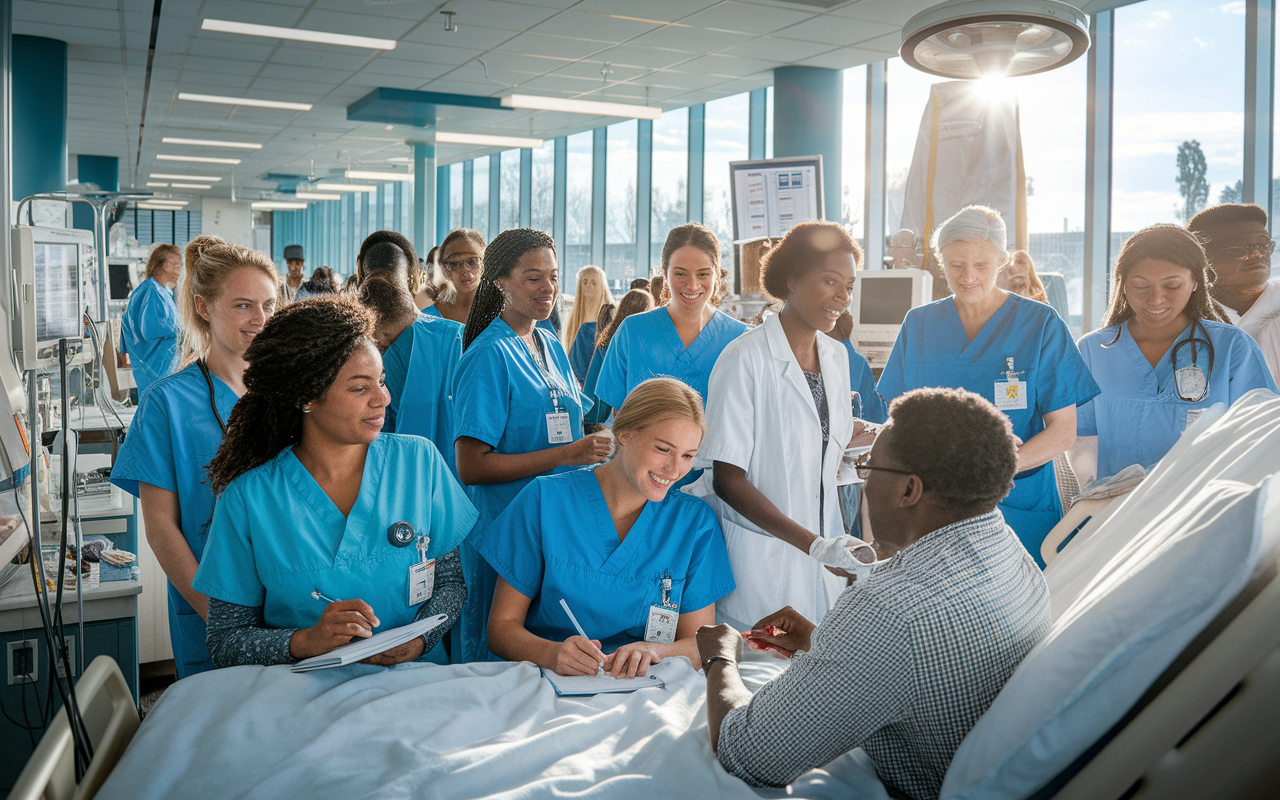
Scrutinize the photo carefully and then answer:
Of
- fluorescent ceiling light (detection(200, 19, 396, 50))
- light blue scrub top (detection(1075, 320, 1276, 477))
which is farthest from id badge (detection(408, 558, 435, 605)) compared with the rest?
fluorescent ceiling light (detection(200, 19, 396, 50))

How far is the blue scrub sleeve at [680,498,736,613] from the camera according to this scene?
1.86m

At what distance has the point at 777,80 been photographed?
713 cm

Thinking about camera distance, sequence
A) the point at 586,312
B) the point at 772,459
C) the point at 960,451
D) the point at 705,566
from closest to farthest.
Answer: the point at 960,451 → the point at 705,566 → the point at 772,459 → the point at 586,312

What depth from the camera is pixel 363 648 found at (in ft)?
4.64

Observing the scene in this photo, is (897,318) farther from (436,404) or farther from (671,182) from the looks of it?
(671,182)

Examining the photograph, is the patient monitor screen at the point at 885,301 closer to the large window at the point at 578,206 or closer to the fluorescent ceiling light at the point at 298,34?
the fluorescent ceiling light at the point at 298,34

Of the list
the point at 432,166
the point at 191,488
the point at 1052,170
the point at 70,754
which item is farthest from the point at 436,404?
the point at 432,166

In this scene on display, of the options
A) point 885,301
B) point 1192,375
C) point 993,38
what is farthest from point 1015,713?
point 885,301

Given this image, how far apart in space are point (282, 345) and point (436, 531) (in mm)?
433

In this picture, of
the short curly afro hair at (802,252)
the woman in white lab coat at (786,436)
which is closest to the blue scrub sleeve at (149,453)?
the woman in white lab coat at (786,436)

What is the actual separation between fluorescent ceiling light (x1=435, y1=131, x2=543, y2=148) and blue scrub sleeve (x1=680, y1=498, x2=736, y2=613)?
7991 millimetres

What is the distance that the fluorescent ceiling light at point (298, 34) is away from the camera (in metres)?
6.11

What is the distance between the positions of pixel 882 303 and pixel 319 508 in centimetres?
318

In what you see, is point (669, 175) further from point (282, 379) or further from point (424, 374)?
point (282, 379)
